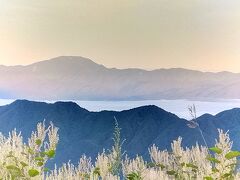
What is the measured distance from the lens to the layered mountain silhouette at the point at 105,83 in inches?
427

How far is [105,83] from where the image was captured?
11.6 metres

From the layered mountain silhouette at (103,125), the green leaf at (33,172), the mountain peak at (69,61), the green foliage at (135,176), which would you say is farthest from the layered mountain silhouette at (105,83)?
the green leaf at (33,172)

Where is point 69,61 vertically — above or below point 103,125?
above

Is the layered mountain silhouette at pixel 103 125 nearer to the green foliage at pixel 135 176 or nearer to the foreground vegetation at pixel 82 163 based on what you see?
the foreground vegetation at pixel 82 163

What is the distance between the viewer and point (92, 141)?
13.5 meters

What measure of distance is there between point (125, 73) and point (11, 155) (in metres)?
7.34

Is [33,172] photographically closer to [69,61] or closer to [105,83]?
[69,61]

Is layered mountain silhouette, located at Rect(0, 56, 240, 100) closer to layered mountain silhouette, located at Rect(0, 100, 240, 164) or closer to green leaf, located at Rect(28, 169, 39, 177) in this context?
layered mountain silhouette, located at Rect(0, 100, 240, 164)

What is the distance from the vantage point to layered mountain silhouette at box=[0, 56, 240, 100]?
10.8 m

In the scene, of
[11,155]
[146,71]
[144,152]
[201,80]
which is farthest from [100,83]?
[11,155]

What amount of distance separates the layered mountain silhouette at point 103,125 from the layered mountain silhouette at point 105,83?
39cm

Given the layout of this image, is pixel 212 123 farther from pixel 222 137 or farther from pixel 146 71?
pixel 222 137

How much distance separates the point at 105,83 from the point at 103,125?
269cm

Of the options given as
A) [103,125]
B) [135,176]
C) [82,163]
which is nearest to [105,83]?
[103,125]
